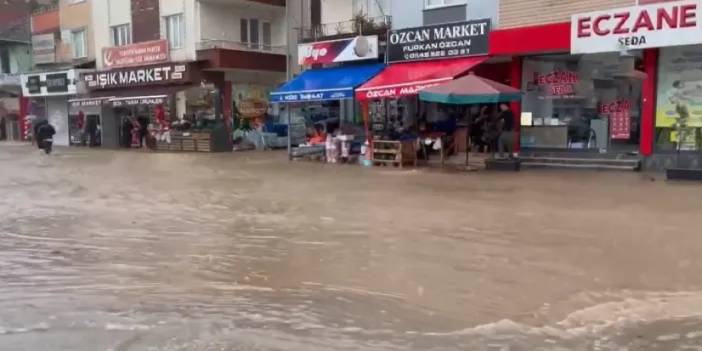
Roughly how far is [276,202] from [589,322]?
7076 millimetres

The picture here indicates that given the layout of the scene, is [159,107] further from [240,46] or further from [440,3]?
[440,3]

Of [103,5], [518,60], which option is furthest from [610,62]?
[103,5]

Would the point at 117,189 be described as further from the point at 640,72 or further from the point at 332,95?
the point at 640,72

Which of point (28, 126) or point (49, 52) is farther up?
point (49, 52)

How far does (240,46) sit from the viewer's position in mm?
28859

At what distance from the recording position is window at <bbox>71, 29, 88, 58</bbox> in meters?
33.4

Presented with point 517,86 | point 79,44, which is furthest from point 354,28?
point 79,44

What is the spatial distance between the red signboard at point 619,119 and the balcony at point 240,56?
1529cm

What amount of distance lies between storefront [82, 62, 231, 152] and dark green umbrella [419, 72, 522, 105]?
43.1 ft

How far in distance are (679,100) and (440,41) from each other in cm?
652

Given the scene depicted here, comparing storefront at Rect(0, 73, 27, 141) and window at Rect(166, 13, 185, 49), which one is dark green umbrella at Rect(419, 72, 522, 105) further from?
storefront at Rect(0, 73, 27, 141)

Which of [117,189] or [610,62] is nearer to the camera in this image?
[117,189]

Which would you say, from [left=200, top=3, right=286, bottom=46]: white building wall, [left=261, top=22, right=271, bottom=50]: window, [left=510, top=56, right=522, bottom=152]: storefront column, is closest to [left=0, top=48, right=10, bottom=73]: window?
[left=200, top=3, right=286, bottom=46]: white building wall

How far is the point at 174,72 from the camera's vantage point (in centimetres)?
2792
